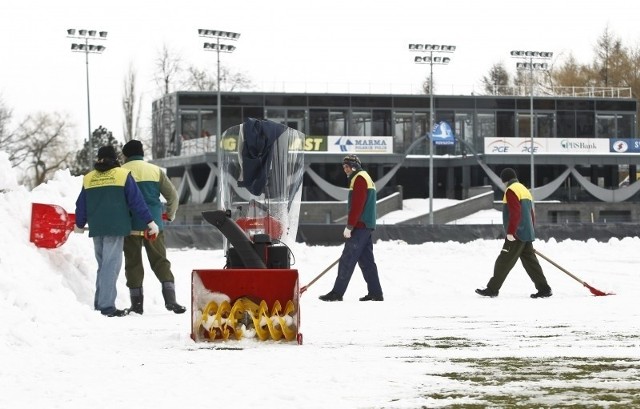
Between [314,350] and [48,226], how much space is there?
4.65 m

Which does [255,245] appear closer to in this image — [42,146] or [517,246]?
[517,246]

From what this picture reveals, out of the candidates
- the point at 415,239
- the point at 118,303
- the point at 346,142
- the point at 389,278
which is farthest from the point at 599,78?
the point at 118,303

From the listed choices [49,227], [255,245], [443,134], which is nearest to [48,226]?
[49,227]

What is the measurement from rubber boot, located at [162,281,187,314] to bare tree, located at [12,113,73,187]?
69.8m

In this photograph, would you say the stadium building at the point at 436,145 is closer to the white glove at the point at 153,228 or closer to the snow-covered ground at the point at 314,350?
the snow-covered ground at the point at 314,350

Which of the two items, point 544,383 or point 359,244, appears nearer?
point 544,383

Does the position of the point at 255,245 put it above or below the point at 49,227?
below

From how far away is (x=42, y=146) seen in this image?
8219cm

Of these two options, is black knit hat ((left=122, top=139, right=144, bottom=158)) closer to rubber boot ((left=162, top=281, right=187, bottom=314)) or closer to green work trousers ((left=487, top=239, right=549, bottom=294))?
rubber boot ((left=162, top=281, right=187, bottom=314))

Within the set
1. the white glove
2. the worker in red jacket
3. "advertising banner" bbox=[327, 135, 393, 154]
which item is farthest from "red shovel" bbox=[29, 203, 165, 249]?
"advertising banner" bbox=[327, 135, 393, 154]

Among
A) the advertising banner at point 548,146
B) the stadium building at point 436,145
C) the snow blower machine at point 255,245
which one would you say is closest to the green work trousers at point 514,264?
the snow blower machine at point 255,245

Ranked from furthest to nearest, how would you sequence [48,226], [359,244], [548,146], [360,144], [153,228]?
[548,146] < [360,144] < [359,244] < [48,226] < [153,228]

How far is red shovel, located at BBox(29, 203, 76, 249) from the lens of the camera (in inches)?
464

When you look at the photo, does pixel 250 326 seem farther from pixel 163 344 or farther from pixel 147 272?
pixel 147 272
